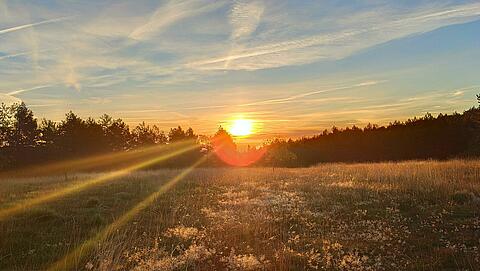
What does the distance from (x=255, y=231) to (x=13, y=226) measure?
25.7 ft

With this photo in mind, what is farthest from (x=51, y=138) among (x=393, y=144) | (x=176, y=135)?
(x=393, y=144)

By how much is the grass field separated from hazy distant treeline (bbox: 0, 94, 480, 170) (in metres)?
40.7

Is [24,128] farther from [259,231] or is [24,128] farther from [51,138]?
[259,231]

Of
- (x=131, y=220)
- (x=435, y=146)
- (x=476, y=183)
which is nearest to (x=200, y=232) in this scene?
(x=131, y=220)

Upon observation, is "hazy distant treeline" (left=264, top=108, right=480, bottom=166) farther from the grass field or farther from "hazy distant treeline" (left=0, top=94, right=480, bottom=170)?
the grass field

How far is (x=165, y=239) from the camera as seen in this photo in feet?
33.9

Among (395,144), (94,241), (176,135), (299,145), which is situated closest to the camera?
(94,241)

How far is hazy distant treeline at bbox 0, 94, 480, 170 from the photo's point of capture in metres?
60.4

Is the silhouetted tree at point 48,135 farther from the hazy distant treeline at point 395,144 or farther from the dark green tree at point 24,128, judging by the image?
the hazy distant treeline at point 395,144

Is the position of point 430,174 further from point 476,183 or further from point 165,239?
point 165,239

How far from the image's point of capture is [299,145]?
91688 millimetres

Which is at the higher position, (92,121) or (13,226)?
(92,121)

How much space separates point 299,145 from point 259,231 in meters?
82.0

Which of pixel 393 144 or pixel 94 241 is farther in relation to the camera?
pixel 393 144
